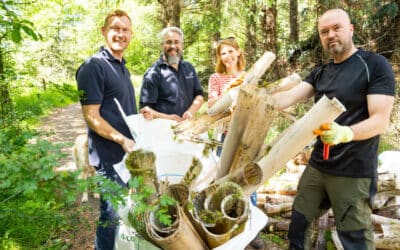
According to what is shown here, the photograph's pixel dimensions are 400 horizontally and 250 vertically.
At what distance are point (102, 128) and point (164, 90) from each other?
43.1 inches

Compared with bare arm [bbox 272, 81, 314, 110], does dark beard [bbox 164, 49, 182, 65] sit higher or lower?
higher

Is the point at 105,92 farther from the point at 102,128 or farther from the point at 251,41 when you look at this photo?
the point at 251,41

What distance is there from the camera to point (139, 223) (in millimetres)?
1434

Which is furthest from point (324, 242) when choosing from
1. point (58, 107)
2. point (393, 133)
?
point (58, 107)

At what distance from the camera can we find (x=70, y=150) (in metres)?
6.56

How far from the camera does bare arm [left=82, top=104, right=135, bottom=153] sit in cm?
240

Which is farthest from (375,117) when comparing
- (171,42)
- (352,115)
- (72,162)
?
(72,162)

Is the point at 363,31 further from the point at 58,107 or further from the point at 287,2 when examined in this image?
the point at 58,107

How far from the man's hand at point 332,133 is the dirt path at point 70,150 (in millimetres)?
1209

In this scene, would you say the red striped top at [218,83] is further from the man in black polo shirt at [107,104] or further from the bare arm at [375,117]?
the bare arm at [375,117]

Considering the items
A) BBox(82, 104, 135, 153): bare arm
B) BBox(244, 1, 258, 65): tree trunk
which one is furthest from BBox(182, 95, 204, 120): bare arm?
BBox(244, 1, 258, 65): tree trunk

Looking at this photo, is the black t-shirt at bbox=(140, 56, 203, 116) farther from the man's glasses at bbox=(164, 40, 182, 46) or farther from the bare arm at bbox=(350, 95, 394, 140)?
the bare arm at bbox=(350, 95, 394, 140)

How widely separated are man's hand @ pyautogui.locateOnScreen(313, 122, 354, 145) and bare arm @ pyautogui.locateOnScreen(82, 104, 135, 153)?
1362 mm

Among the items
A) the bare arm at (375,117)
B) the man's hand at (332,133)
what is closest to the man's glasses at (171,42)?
the bare arm at (375,117)
